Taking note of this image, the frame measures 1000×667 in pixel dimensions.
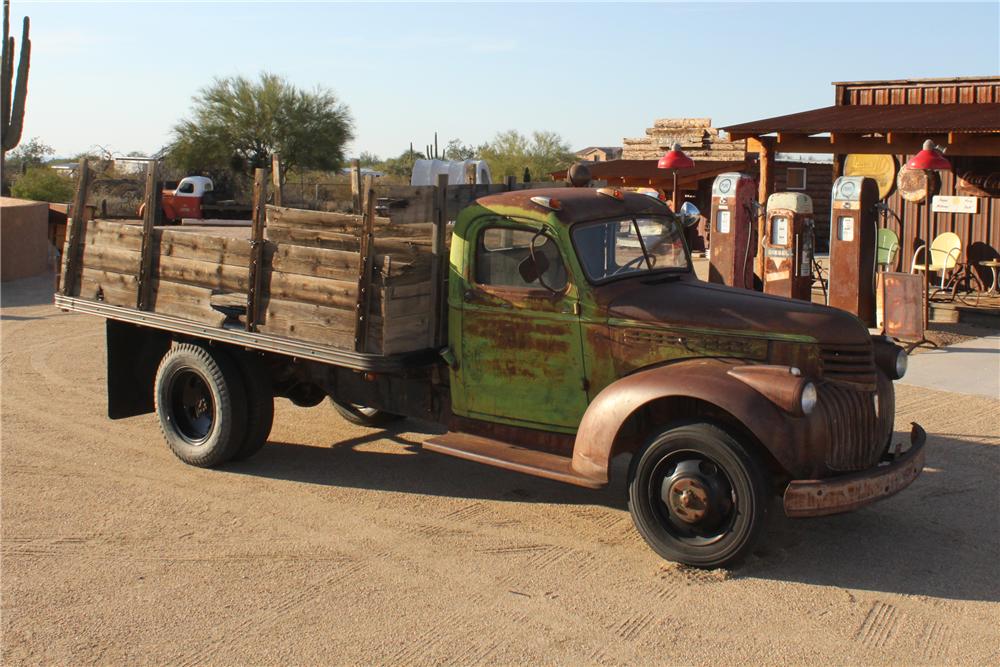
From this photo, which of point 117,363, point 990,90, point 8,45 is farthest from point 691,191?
point 117,363

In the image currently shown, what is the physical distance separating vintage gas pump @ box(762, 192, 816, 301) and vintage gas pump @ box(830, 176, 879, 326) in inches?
13.6

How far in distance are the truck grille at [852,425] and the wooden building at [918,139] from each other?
899 centimetres

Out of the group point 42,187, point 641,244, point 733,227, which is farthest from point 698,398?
point 42,187

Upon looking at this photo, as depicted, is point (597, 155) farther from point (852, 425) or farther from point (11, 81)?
point (852, 425)

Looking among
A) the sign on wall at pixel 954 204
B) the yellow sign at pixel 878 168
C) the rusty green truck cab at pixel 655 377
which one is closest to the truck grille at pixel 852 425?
the rusty green truck cab at pixel 655 377

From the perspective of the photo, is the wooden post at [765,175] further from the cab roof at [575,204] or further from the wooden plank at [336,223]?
the wooden plank at [336,223]

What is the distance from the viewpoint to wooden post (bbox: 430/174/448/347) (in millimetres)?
6074

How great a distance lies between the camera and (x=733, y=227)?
13750 mm

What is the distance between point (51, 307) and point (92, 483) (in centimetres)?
927

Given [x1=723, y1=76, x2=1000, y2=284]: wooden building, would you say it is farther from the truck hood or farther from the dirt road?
the truck hood

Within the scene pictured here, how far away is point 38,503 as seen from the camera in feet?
20.1

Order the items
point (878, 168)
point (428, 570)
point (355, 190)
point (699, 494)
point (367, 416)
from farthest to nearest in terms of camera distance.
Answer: point (878, 168), point (367, 416), point (355, 190), point (428, 570), point (699, 494)

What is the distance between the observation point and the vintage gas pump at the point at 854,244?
41.1 ft

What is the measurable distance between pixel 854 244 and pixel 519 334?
8.21m
